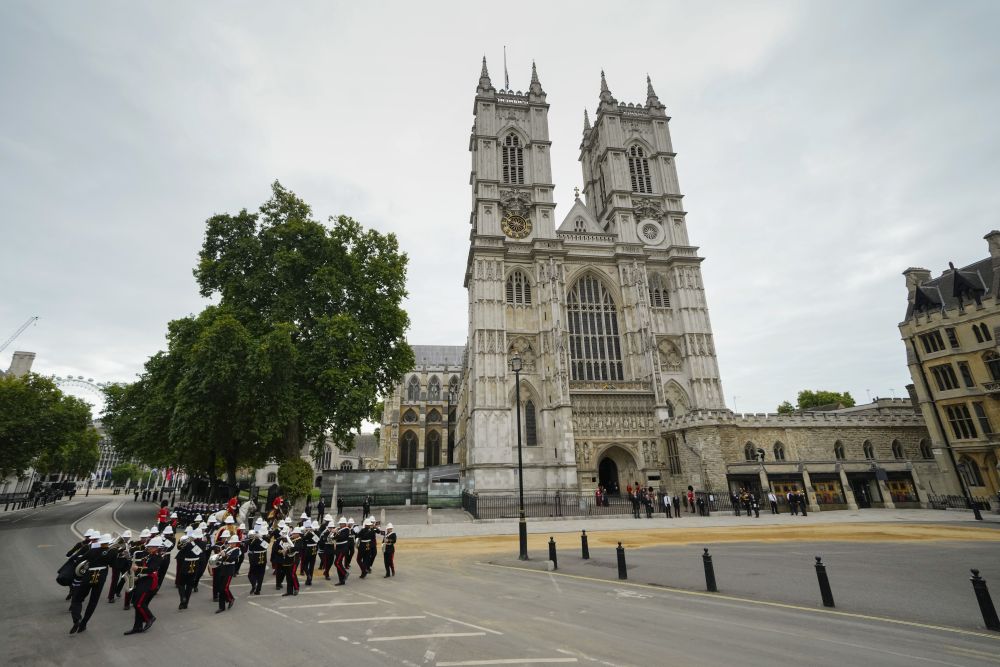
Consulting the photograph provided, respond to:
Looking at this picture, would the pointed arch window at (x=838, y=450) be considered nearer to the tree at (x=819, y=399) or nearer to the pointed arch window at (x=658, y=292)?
the pointed arch window at (x=658, y=292)

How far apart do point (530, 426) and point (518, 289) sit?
11677 millimetres

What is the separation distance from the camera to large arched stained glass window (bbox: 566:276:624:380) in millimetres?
36375

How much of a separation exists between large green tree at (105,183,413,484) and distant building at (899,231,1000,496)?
31.2 meters

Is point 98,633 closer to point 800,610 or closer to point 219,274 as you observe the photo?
point 800,610

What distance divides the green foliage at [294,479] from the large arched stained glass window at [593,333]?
21407mm

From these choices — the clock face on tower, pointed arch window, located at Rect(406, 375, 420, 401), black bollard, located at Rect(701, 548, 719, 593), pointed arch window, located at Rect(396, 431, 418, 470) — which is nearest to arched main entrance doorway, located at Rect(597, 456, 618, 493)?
the clock face on tower

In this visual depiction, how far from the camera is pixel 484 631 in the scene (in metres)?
6.33

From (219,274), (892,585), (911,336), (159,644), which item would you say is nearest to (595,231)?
(911,336)

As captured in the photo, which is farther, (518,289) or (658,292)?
(658,292)

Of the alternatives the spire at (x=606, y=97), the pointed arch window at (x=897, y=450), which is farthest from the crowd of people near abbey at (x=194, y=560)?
the spire at (x=606, y=97)

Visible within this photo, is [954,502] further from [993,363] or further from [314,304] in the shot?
[314,304]

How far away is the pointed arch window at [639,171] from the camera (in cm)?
4316

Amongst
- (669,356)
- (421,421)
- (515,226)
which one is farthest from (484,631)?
(421,421)

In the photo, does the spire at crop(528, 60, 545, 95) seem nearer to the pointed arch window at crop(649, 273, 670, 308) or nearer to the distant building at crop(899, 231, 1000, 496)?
the pointed arch window at crop(649, 273, 670, 308)
